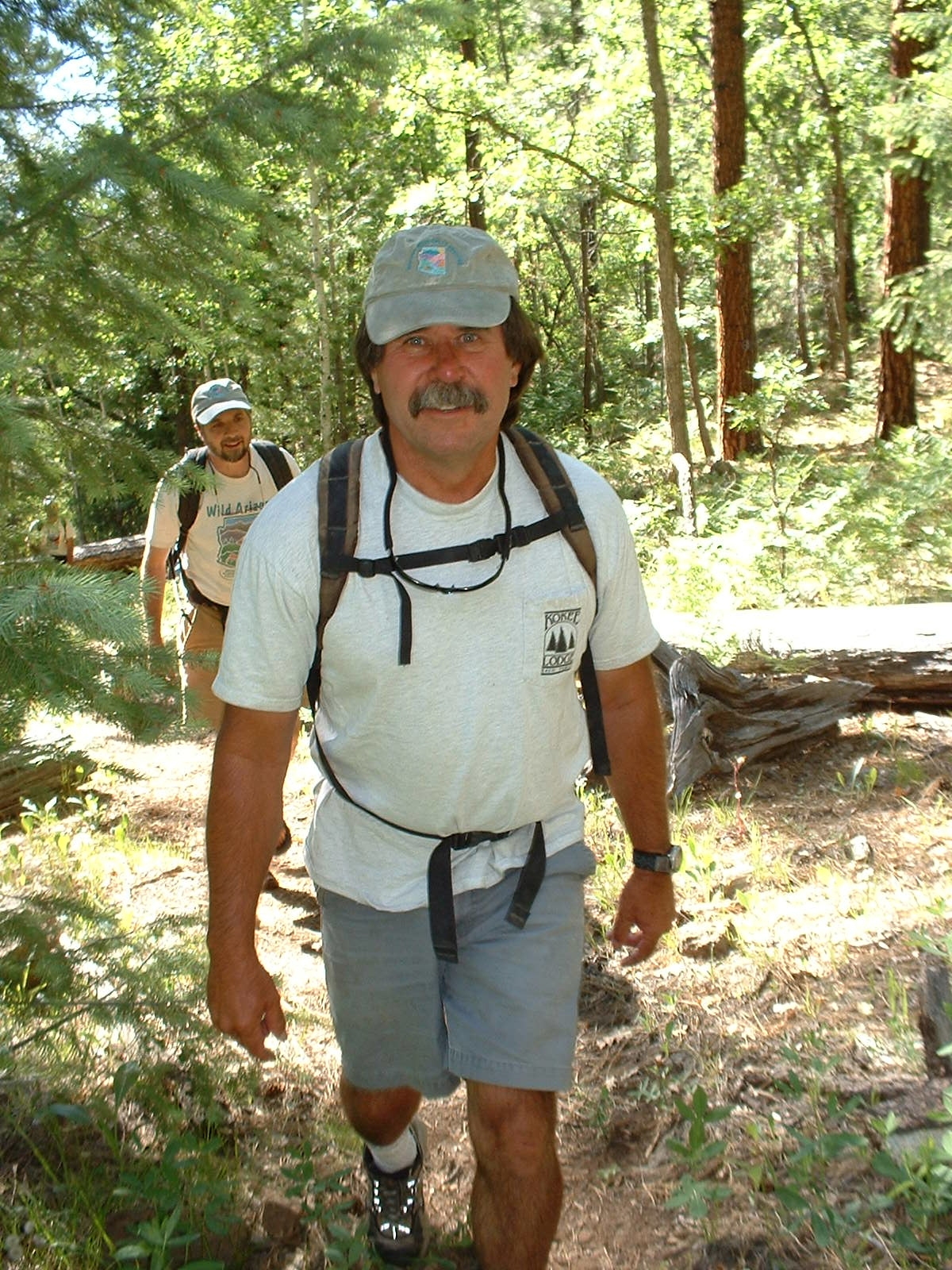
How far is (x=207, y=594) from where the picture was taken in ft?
18.7

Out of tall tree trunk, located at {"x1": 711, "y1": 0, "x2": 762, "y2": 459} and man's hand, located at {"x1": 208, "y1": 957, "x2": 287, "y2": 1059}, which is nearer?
man's hand, located at {"x1": 208, "y1": 957, "x2": 287, "y2": 1059}

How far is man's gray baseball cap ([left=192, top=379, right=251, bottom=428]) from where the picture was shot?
543 centimetres

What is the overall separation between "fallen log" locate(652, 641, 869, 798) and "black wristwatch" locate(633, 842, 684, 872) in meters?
2.84

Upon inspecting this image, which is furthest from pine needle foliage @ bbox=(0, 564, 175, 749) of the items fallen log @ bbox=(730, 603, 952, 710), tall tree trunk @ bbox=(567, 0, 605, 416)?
tall tree trunk @ bbox=(567, 0, 605, 416)

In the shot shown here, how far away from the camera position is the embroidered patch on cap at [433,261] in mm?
2680

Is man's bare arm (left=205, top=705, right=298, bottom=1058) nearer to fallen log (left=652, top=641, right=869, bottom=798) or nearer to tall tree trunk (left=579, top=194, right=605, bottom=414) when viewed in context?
fallen log (left=652, top=641, right=869, bottom=798)

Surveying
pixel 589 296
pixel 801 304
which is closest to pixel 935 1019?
pixel 801 304

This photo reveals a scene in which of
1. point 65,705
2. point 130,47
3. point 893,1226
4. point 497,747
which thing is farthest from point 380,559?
point 130,47

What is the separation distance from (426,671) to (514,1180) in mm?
1112

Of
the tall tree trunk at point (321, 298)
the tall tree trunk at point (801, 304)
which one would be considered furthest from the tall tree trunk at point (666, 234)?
the tall tree trunk at point (801, 304)

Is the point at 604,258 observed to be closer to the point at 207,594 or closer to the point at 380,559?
the point at 207,594

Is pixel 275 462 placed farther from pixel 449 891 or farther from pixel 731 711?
pixel 449 891

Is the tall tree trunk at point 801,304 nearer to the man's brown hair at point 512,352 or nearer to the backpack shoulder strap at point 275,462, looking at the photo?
the backpack shoulder strap at point 275,462

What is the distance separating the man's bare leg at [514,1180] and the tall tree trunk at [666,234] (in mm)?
9773
